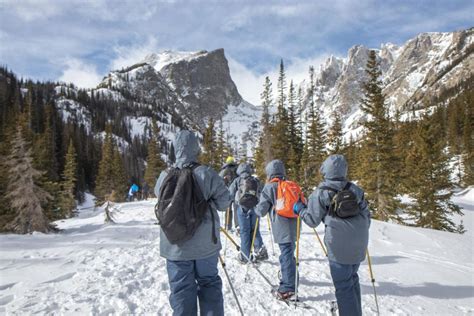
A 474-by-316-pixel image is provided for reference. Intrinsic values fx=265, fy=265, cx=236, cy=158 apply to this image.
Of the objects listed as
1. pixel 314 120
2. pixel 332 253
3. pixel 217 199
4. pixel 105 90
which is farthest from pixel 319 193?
pixel 105 90

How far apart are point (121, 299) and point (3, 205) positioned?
651 inches

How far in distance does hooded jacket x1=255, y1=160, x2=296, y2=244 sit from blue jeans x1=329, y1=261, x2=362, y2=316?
1200 millimetres

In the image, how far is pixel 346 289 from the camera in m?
3.62

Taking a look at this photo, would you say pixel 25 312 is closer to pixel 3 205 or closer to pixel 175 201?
pixel 175 201

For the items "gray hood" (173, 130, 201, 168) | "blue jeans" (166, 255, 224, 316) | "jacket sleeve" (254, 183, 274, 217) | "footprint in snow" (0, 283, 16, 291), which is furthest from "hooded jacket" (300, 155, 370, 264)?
"footprint in snow" (0, 283, 16, 291)

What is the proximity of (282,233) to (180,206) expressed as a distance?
8.41 feet

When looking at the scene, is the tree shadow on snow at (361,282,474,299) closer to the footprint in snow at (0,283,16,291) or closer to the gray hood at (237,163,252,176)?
the gray hood at (237,163,252,176)

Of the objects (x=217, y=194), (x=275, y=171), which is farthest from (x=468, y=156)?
(x=217, y=194)

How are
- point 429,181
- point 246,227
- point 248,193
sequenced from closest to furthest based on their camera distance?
point 248,193, point 246,227, point 429,181

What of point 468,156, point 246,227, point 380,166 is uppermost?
point 468,156

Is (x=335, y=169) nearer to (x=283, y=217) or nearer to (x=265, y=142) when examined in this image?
(x=283, y=217)

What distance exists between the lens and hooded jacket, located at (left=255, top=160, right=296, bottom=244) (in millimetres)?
4871

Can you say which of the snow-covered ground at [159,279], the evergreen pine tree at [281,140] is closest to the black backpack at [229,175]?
the snow-covered ground at [159,279]

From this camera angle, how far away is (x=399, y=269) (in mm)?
6305
